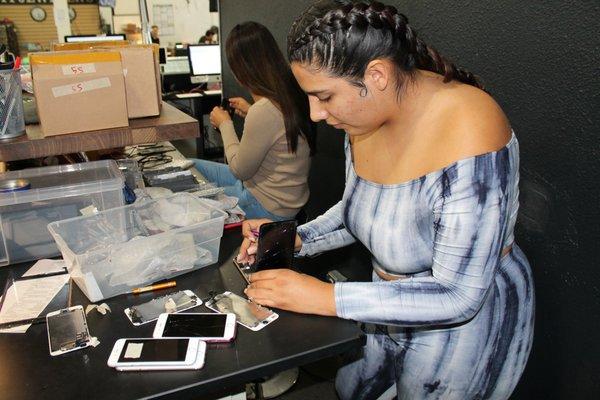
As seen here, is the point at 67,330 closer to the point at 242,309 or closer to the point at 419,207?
the point at 242,309

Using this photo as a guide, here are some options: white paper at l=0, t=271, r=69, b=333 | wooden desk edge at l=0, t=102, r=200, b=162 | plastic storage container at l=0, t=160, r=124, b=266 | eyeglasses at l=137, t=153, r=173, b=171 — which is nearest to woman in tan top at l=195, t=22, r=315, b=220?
eyeglasses at l=137, t=153, r=173, b=171

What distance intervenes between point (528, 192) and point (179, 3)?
7.76m

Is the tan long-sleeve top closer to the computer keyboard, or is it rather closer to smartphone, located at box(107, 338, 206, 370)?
smartphone, located at box(107, 338, 206, 370)

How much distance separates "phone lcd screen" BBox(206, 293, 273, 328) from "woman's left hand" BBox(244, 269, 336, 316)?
0.02 m

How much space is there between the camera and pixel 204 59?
5.04m

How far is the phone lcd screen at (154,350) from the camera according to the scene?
87cm

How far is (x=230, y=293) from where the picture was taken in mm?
1094

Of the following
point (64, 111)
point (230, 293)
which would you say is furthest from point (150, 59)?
point (230, 293)

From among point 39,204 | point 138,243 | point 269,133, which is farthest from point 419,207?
point 269,133

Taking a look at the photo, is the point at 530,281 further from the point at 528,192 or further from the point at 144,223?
the point at 144,223

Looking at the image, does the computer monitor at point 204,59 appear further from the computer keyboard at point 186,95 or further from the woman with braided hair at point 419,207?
the woman with braided hair at point 419,207

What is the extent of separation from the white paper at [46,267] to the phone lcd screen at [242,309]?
0.45 m

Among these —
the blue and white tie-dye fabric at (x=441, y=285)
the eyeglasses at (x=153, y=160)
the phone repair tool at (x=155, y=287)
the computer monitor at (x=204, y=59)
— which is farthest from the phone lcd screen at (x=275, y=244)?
the computer monitor at (x=204, y=59)

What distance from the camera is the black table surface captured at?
82cm
